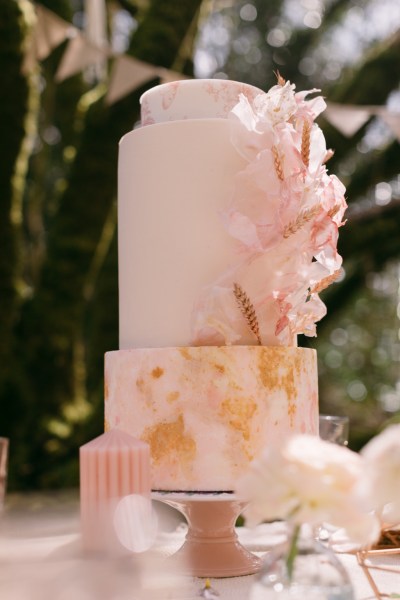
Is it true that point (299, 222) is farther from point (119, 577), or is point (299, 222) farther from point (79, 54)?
point (79, 54)

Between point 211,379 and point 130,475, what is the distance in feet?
0.78

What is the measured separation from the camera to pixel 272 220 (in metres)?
1.16

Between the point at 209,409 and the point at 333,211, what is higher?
the point at 333,211

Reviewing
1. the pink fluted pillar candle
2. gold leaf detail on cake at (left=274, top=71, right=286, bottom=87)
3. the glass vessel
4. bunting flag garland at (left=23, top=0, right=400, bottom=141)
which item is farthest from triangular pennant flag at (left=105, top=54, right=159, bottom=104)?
the glass vessel

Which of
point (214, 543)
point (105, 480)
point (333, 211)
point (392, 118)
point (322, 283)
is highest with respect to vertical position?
point (392, 118)

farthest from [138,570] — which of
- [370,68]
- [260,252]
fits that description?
[370,68]

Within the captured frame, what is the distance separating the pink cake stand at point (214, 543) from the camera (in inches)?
47.4

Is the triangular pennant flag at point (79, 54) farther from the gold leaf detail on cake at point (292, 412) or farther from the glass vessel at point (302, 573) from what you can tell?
the glass vessel at point (302, 573)

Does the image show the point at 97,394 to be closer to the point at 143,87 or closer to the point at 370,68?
the point at 143,87

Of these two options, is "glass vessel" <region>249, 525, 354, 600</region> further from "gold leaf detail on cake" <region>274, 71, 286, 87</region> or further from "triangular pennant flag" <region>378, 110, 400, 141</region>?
"triangular pennant flag" <region>378, 110, 400, 141</region>

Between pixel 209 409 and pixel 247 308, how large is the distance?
0.16 metres

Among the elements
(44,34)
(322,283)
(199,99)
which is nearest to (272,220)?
(322,283)

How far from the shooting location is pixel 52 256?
444 cm

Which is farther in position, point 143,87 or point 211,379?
point 143,87
